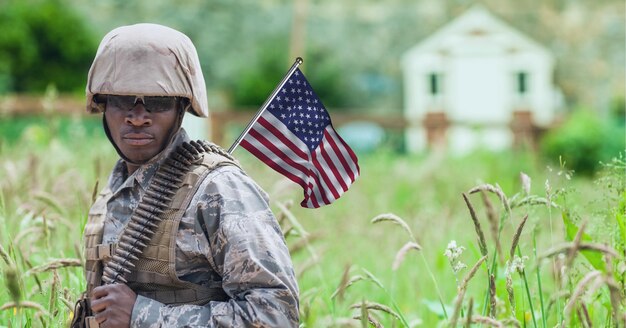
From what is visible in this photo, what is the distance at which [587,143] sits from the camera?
19734 mm

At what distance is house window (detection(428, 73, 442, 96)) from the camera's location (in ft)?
135

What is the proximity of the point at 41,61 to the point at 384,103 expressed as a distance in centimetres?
1389

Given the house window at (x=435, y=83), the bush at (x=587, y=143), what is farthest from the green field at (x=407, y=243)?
the house window at (x=435, y=83)

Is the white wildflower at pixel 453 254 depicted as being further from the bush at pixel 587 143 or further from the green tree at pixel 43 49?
the green tree at pixel 43 49

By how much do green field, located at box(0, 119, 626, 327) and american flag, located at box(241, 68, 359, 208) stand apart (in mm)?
303

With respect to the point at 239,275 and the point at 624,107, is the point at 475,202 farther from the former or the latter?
the point at 624,107

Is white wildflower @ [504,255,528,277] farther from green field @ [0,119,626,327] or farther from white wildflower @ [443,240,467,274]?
white wildflower @ [443,240,467,274]

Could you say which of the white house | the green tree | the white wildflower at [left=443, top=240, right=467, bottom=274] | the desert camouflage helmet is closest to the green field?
the white wildflower at [left=443, top=240, right=467, bottom=274]

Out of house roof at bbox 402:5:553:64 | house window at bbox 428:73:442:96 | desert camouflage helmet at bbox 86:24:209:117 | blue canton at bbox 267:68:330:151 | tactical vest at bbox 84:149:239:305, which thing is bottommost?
house window at bbox 428:73:442:96

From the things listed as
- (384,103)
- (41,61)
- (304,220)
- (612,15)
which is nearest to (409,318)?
(304,220)

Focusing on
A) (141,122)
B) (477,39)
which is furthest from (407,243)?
(477,39)

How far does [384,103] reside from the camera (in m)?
41.6

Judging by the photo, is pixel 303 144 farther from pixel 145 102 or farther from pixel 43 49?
pixel 43 49

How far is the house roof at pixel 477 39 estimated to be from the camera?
39594mm
